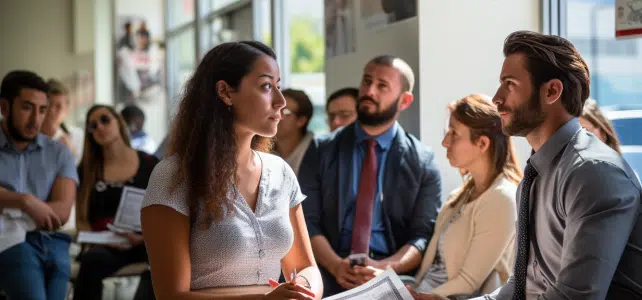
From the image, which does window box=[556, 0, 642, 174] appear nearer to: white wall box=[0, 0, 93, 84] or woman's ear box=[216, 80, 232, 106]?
woman's ear box=[216, 80, 232, 106]

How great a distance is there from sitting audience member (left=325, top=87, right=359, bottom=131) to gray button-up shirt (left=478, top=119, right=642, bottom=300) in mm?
2404

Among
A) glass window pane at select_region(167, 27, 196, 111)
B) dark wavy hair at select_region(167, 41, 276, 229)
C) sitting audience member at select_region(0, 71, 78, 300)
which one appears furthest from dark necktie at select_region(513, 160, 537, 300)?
glass window pane at select_region(167, 27, 196, 111)

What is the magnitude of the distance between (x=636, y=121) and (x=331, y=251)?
146 cm

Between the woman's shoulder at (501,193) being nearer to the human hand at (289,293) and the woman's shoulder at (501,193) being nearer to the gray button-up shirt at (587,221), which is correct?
the gray button-up shirt at (587,221)

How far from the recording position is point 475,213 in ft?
10.1

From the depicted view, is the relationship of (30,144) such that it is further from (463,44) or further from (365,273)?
(463,44)

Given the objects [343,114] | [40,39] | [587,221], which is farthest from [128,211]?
[40,39]

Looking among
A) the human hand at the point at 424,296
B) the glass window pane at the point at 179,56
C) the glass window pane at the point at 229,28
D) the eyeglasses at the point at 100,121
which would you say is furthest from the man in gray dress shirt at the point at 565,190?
the glass window pane at the point at 179,56

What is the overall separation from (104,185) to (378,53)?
5.84 ft

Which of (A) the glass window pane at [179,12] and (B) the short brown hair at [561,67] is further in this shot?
(A) the glass window pane at [179,12]

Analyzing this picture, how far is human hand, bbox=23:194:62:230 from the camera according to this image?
382 cm

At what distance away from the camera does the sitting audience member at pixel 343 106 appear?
4547 millimetres

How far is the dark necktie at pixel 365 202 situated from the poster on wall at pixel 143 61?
27.1ft

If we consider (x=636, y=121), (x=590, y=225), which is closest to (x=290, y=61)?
(x=636, y=121)
